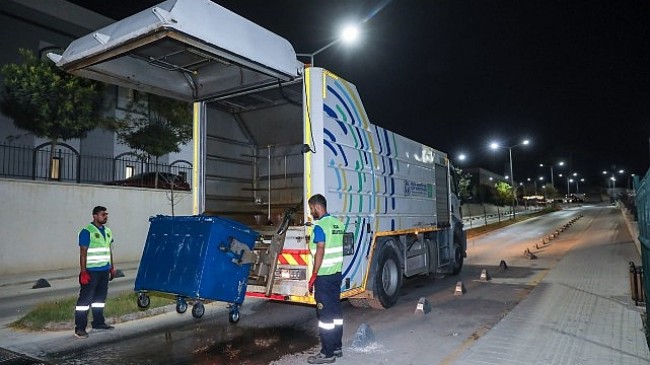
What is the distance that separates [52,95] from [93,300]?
1012cm

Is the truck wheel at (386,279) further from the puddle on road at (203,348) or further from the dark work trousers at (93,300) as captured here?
the dark work trousers at (93,300)

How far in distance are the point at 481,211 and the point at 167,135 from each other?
122 ft

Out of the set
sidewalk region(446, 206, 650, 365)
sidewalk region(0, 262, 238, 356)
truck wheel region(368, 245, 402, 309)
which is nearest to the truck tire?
sidewalk region(446, 206, 650, 365)

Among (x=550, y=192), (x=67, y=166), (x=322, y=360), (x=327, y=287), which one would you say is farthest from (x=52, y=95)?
(x=550, y=192)

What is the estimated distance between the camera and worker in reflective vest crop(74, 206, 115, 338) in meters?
5.95

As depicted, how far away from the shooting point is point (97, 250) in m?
6.17

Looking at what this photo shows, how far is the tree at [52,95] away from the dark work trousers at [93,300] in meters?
9.65

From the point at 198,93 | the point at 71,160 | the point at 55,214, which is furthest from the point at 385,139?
the point at 71,160

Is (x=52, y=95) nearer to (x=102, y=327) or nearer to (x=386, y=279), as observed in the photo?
(x=102, y=327)

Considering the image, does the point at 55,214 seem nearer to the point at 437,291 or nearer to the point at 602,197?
the point at 437,291

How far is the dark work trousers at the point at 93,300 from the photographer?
5.95 metres

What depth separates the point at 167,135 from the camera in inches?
652

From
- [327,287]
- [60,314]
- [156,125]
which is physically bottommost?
[60,314]

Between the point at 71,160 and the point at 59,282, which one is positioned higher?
the point at 71,160
